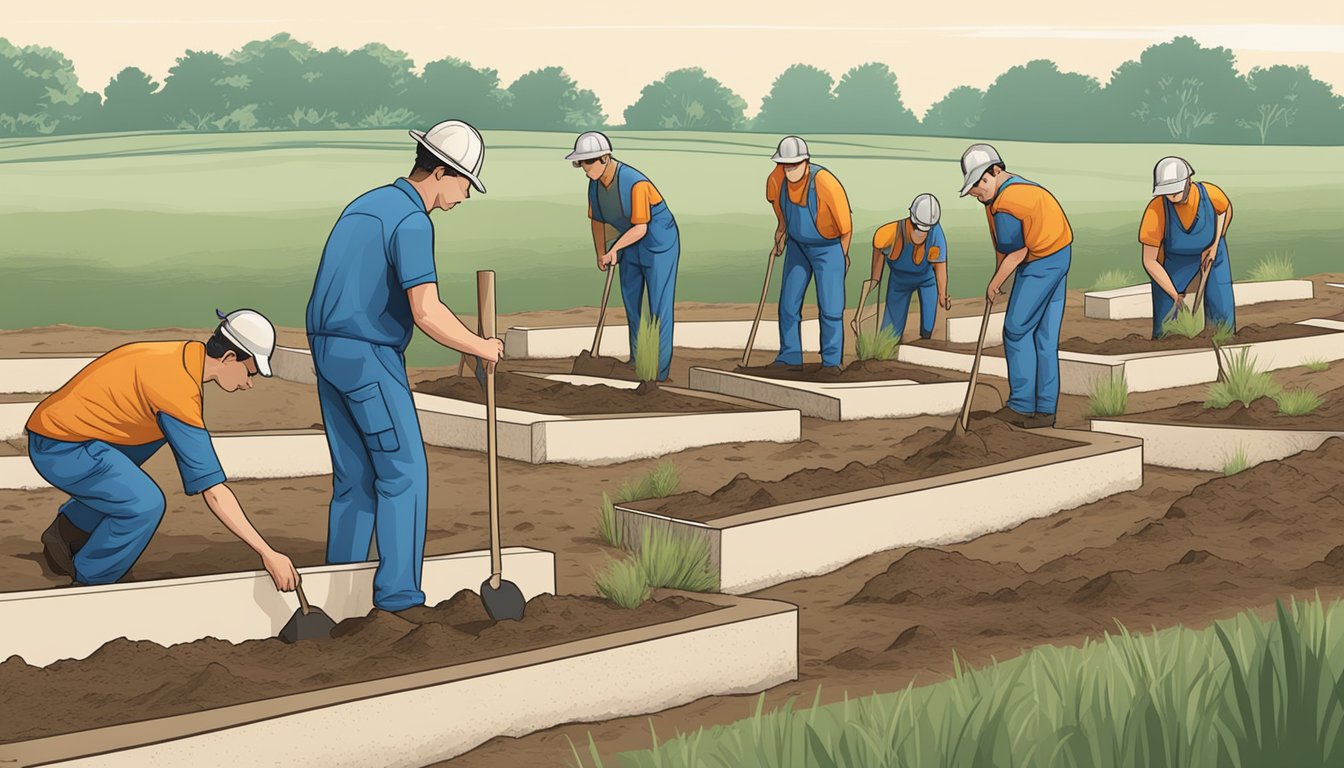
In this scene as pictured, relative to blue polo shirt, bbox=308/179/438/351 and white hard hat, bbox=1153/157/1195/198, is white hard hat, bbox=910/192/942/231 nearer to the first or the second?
white hard hat, bbox=1153/157/1195/198

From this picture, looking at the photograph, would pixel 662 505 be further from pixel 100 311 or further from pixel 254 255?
pixel 254 255

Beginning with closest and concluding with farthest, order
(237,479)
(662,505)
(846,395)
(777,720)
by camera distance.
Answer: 1. (777,720)
2. (662,505)
3. (237,479)
4. (846,395)

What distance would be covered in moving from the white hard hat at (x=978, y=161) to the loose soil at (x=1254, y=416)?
183 cm

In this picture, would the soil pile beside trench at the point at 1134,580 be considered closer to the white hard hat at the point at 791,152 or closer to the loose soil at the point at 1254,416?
the loose soil at the point at 1254,416

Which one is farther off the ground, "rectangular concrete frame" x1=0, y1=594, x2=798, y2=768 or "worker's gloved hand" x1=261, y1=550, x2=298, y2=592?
"worker's gloved hand" x1=261, y1=550, x2=298, y2=592

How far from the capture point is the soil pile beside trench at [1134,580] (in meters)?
7.30

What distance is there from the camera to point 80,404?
7.10 meters

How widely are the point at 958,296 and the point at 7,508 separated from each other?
18741mm

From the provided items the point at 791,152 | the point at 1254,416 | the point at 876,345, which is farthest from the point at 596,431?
the point at 1254,416

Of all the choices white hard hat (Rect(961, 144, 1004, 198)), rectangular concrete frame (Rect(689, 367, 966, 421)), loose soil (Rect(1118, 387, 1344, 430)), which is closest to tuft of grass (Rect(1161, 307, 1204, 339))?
rectangular concrete frame (Rect(689, 367, 966, 421))

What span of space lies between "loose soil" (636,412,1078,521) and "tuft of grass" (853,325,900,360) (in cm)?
317

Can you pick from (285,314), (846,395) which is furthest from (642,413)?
(285,314)

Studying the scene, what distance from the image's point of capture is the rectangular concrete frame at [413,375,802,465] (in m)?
11.1

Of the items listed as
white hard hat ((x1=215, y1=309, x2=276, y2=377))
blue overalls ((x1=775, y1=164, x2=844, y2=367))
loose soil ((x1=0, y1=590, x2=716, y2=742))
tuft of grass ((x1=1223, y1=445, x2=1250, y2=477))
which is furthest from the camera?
blue overalls ((x1=775, y1=164, x2=844, y2=367))
